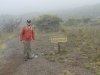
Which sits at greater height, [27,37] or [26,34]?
[26,34]

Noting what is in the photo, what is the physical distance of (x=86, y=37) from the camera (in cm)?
1535

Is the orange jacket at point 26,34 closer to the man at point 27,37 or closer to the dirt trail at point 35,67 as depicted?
the man at point 27,37

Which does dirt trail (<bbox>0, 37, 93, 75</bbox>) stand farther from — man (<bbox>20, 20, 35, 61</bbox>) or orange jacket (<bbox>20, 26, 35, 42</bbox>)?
orange jacket (<bbox>20, 26, 35, 42</bbox>)

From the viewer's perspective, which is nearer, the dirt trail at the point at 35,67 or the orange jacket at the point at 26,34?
the dirt trail at the point at 35,67

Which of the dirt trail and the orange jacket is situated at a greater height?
the orange jacket

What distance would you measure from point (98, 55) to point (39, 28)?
48.3 feet

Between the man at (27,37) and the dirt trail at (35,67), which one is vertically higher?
the man at (27,37)

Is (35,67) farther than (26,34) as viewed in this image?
No

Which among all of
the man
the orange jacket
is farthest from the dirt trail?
the orange jacket

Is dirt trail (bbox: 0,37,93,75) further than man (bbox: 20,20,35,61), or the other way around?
man (bbox: 20,20,35,61)

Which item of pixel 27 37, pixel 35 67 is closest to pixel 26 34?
pixel 27 37

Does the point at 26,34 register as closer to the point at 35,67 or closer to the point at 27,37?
the point at 27,37

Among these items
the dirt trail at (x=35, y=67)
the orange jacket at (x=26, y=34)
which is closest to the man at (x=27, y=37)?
the orange jacket at (x=26, y=34)

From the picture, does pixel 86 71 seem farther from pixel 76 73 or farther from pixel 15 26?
pixel 15 26
